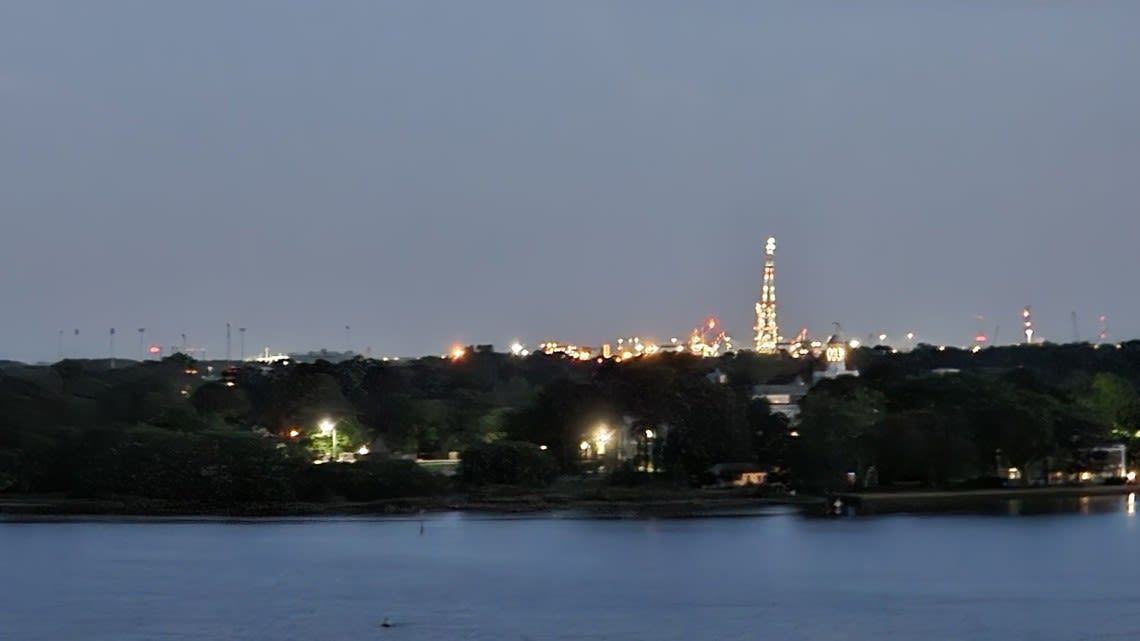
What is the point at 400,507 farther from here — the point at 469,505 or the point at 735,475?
the point at 735,475

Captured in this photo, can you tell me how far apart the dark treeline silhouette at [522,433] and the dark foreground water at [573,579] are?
2.45 m

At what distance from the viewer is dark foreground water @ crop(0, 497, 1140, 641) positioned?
21328 millimetres

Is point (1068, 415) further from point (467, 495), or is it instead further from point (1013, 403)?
point (467, 495)

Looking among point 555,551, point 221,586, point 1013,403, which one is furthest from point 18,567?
point 1013,403

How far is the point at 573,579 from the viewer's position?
2588cm

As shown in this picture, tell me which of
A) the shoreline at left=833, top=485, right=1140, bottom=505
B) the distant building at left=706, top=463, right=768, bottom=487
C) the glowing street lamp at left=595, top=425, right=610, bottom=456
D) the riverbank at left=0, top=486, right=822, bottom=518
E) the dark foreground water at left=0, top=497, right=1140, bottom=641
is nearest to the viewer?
the dark foreground water at left=0, top=497, right=1140, bottom=641

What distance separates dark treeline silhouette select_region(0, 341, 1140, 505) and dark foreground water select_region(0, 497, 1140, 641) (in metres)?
2.45

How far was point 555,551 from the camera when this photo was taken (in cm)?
2959

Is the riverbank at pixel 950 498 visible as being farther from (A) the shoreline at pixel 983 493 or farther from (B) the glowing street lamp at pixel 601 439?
(B) the glowing street lamp at pixel 601 439

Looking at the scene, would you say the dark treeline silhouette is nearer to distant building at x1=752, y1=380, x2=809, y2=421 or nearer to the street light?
the street light

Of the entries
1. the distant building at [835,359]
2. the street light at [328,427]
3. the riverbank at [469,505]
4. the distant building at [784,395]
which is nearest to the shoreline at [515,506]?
the riverbank at [469,505]

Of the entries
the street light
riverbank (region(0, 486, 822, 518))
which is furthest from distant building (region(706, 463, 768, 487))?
the street light

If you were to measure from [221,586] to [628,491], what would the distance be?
13682mm

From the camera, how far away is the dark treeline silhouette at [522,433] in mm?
36500
